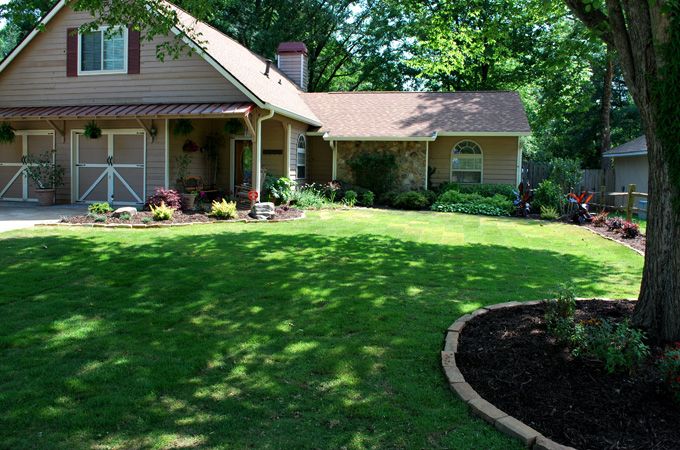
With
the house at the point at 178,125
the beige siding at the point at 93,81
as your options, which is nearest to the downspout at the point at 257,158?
the house at the point at 178,125

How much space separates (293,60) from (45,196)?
12.9 meters

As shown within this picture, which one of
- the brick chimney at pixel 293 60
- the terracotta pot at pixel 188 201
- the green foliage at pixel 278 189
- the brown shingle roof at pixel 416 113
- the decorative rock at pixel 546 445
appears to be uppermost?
the brick chimney at pixel 293 60

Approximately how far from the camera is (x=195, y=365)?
4.10 meters

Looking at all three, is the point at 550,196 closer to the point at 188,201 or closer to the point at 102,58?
the point at 188,201

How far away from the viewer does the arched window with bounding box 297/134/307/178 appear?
1902cm

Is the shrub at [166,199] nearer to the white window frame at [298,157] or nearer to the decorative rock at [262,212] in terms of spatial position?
the decorative rock at [262,212]

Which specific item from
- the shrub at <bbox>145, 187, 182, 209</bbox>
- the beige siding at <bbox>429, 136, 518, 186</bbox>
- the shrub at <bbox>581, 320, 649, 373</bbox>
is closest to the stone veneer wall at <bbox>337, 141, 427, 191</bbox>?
the beige siding at <bbox>429, 136, 518, 186</bbox>

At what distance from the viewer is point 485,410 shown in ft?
11.1

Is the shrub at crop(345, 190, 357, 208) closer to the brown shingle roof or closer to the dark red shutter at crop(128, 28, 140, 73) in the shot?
the brown shingle roof

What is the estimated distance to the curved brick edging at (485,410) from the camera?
3047 millimetres

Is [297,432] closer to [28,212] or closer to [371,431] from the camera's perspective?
[371,431]

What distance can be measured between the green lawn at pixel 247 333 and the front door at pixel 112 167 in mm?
6788

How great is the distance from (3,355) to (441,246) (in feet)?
23.4

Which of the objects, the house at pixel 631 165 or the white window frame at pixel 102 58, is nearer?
the white window frame at pixel 102 58
